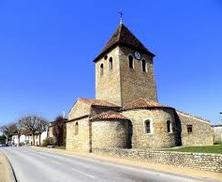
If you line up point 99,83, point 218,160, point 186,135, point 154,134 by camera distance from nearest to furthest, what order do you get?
1. point 218,160
2. point 154,134
3. point 186,135
4. point 99,83

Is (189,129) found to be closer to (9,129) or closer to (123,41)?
(123,41)

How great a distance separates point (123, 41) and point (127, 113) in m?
10.4

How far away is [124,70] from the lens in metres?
35.7

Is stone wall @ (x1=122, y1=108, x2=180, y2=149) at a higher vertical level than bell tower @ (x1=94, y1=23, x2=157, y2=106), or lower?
lower

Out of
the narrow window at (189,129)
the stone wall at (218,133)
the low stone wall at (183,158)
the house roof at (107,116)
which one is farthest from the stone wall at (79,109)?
the stone wall at (218,133)

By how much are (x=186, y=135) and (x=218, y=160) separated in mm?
19974

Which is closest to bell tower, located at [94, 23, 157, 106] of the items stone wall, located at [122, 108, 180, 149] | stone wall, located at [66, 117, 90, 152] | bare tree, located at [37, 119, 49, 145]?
stone wall, located at [122, 108, 180, 149]

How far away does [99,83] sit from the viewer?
39312 millimetres

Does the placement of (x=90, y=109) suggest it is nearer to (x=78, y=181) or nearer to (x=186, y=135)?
(x=186, y=135)

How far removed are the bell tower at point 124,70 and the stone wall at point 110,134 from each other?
5374 millimetres

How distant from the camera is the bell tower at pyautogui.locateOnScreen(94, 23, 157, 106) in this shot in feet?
116

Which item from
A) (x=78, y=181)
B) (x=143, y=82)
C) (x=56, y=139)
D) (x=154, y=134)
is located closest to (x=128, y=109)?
(x=154, y=134)

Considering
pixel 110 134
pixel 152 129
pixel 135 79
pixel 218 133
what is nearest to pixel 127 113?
pixel 152 129

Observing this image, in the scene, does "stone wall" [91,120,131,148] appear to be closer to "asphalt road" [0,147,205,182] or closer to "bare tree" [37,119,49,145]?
"asphalt road" [0,147,205,182]
